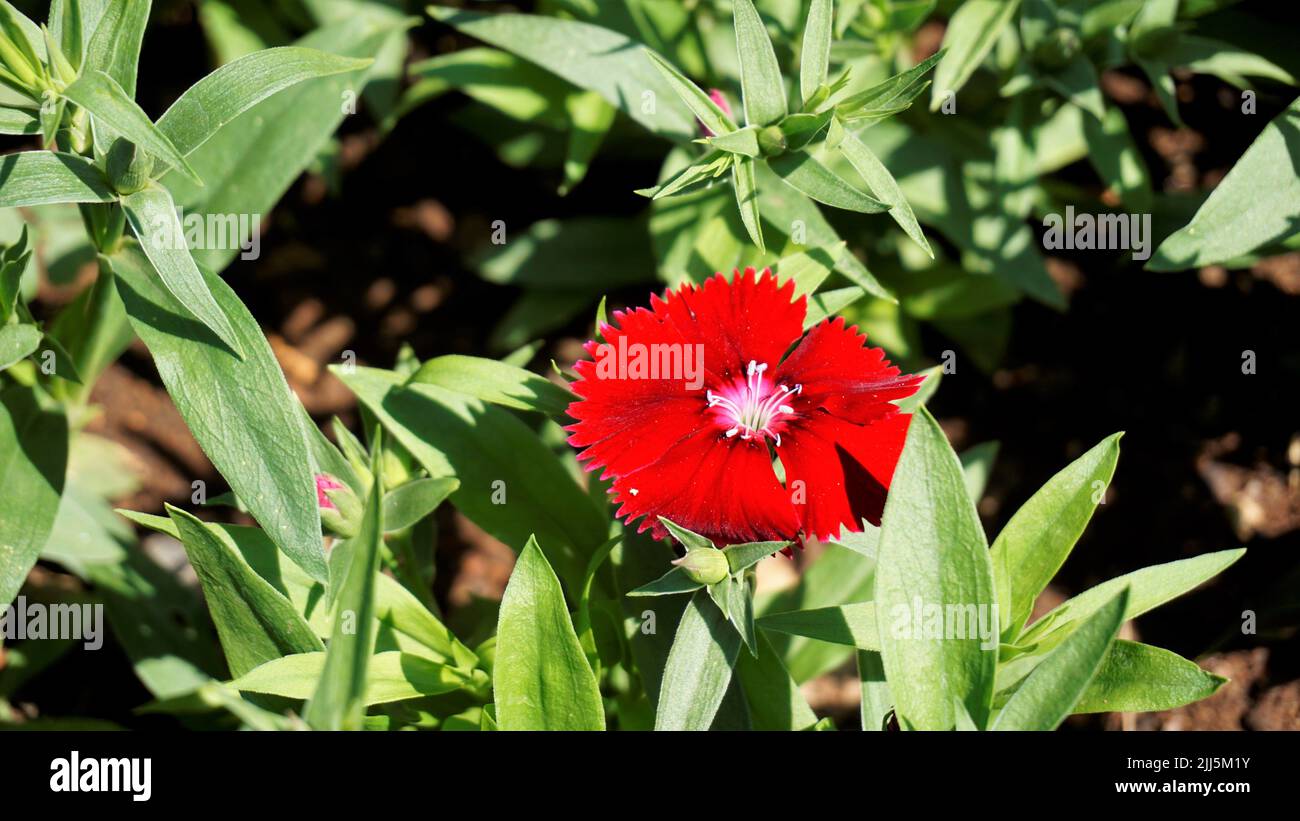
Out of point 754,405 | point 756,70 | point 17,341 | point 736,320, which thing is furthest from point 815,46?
point 17,341

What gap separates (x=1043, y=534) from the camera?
1.71 meters

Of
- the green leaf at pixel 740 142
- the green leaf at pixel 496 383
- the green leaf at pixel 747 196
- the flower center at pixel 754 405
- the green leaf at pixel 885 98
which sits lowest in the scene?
the flower center at pixel 754 405

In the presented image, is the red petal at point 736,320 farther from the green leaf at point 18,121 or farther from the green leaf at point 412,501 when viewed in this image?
the green leaf at point 18,121

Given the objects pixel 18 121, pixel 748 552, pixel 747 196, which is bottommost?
pixel 748 552

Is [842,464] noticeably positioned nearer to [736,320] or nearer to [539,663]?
[736,320]

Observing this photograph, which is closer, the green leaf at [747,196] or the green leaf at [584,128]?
the green leaf at [747,196]

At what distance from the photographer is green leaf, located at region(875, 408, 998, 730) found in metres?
1.48

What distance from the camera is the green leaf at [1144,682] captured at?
153 cm

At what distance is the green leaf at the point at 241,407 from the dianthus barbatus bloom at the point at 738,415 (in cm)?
44

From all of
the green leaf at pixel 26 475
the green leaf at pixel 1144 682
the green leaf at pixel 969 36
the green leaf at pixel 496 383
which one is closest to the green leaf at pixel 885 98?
the green leaf at pixel 969 36

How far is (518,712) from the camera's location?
5.26 feet

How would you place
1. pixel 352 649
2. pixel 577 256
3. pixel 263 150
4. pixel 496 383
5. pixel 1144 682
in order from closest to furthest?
pixel 352 649 < pixel 1144 682 < pixel 496 383 < pixel 263 150 < pixel 577 256

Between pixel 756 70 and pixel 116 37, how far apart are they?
3.13 feet

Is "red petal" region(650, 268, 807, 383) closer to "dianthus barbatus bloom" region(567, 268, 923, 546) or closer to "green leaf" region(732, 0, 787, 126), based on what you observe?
"dianthus barbatus bloom" region(567, 268, 923, 546)
